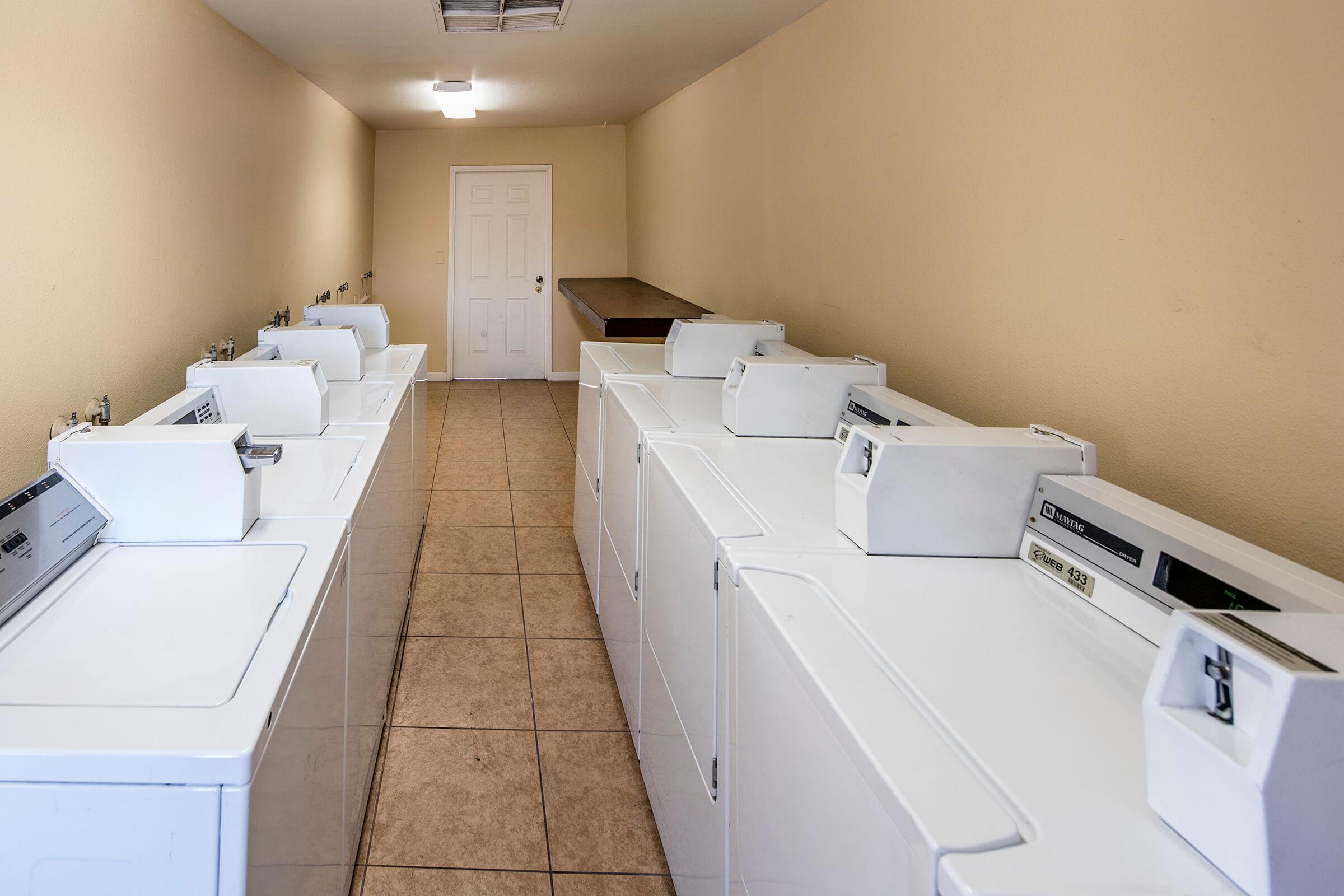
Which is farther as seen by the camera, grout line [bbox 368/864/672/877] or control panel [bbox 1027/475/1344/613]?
grout line [bbox 368/864/672/877]

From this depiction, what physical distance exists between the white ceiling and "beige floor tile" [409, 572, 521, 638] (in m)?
2.28

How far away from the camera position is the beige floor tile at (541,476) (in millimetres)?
4945

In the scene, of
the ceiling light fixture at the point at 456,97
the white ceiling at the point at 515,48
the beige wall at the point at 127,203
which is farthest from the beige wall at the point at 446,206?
the beige wall at the point at 127,203

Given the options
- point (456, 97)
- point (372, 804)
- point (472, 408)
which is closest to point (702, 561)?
point (372, 804)

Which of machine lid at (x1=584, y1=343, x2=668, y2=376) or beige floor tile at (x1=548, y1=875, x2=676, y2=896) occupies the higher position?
machine lid at (x1=584, y1=343, x2=668, y2=376)

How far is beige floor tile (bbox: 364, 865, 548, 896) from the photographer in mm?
1923

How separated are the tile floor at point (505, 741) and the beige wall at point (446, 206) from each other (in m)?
3.91

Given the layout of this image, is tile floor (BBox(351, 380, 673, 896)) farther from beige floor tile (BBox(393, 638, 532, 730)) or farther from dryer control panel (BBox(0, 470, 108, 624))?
dryer control panel (BBox(0, 470, 108, 624))

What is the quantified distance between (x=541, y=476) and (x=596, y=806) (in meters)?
3.07

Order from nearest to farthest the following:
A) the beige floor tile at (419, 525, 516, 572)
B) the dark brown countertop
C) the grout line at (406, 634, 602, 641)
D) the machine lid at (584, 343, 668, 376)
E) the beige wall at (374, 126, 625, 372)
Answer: the grout line at (406, 634, 602, 641) < the machine lid at (584, 343, 668, 376) < the beige floor tile at (419, 525, 516, 572) < the dark brown countertop < the beige wall at (374, 126, 625, 372)

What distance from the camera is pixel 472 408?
6.95 metres

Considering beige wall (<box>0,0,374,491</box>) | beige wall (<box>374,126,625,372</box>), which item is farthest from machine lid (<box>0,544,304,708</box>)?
beige wall (<box>374,126,625,372</box>)

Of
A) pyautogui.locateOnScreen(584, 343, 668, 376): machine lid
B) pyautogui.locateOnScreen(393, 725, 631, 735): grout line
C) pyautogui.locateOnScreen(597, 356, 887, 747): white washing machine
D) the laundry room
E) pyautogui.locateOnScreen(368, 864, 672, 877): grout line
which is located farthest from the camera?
pyautogui.locateOnScreen(584, 343, 668, 376): machine lid

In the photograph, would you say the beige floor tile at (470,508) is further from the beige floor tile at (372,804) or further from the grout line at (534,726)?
the beige floor tile at (372,804)
